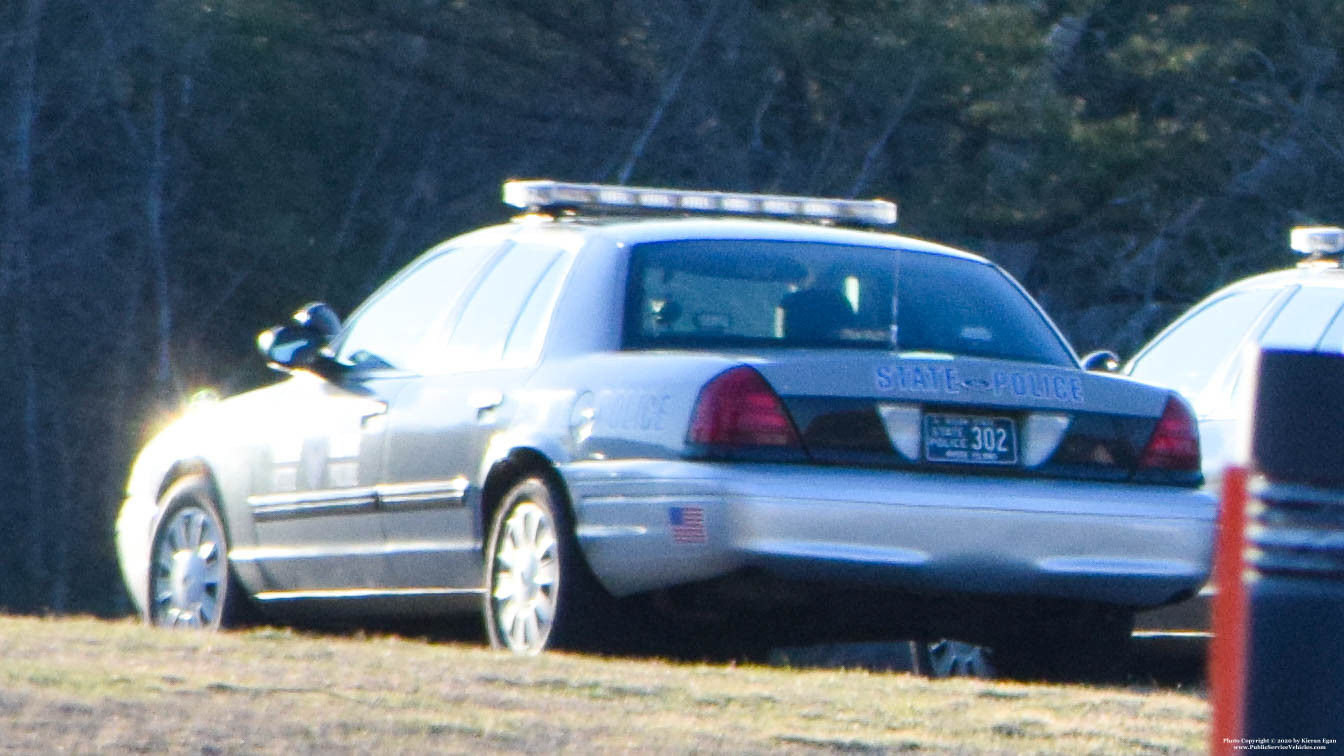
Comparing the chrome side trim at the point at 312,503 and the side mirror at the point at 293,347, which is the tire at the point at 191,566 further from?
the side mirror at the point at 293,347

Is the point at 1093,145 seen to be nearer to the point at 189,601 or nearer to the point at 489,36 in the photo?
the point at 489,36

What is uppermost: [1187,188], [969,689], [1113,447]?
[1187,188]

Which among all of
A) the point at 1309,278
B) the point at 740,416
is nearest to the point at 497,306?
the point at 740,416

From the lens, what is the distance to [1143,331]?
2288cm

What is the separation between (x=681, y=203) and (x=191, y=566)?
2393 millimetres

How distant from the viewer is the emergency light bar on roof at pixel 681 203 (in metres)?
8.01

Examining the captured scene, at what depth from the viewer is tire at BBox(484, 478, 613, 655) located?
7008mm

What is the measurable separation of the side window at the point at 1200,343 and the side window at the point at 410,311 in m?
2.52

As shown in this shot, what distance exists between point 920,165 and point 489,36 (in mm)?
4262

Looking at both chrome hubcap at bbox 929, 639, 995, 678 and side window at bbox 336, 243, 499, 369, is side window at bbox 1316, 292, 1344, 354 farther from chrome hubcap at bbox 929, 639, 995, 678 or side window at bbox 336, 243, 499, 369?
side window at bbox 336, 243, 499, 369

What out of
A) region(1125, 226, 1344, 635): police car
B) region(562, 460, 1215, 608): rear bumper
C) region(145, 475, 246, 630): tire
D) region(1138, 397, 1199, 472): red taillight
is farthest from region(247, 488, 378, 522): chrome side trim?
region(1125, 226, 1344, 635): police car

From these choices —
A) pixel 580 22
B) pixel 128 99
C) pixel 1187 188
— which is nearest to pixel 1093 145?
pixel 1187 188

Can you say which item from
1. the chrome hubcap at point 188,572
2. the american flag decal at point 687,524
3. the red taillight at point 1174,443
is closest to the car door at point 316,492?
the chrome hubcap at point 188,572

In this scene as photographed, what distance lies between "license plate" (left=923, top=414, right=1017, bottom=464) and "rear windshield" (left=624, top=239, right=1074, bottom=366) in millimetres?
442
